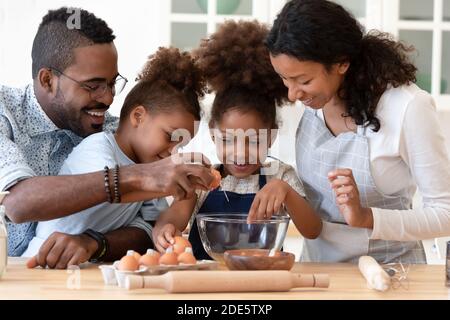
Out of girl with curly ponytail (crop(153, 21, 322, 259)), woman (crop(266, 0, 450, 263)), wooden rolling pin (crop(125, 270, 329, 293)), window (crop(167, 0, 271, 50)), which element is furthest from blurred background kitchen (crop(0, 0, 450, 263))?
wooden rolling pin (crop(125, 270, 329, 293))

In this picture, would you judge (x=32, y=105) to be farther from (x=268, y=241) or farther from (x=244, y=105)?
(x=268, y=241)

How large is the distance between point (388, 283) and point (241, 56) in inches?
32.3

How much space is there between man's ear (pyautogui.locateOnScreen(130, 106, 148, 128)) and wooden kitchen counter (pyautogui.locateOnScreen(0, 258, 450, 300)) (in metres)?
0.49

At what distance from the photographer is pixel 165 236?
5.47 ft

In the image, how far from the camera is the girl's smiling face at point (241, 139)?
1.94 m

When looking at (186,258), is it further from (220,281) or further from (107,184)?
(107,184)

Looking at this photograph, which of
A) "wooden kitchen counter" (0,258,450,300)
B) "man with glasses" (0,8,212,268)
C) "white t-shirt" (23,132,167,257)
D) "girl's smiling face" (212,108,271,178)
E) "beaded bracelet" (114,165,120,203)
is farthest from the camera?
"girl's smiling face" (212,108,271,178)

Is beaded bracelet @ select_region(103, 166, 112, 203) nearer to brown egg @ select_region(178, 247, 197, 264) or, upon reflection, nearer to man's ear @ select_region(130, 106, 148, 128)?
brown egg @ select_region(178, 247, 197, 264)

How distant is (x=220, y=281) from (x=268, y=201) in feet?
1.41

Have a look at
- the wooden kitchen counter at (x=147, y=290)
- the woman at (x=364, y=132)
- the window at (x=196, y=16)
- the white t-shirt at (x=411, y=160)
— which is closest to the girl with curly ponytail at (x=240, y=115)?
the woman at (x=364, y=132)

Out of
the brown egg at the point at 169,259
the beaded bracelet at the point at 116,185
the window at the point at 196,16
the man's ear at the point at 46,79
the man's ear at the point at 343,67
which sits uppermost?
the window at the point at 196,16

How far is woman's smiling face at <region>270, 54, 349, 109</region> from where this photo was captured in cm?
177

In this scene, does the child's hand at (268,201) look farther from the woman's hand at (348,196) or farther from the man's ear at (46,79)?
the man's ear at (46,79)

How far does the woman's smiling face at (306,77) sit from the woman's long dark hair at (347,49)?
1 cm
